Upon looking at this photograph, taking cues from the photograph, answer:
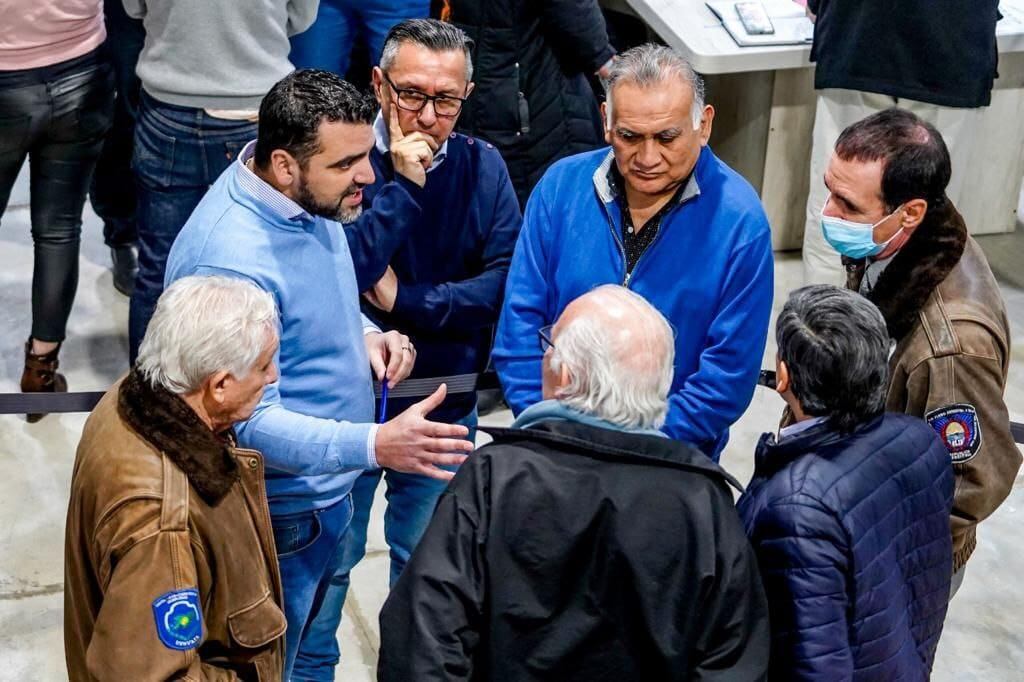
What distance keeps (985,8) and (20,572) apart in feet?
12.6

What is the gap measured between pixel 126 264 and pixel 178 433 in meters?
3.27

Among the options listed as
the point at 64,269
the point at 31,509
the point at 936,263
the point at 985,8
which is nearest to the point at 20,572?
the point at 31,509

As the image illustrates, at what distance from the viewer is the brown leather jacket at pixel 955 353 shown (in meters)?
2.91

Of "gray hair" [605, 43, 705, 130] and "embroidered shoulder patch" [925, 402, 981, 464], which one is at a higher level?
"gray hair" [605, 43, 705, 130]

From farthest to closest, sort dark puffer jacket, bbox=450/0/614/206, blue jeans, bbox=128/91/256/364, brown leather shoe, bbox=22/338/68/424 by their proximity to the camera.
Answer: brown leather shoe, bbox=22/338/68/424 < dark puffer jacket, bbox=450/0/614/206 < blue jeans, bbox=128/91/256/364

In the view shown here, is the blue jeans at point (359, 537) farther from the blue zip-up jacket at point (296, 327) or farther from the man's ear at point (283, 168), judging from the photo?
the man's ear at point (283, 168)

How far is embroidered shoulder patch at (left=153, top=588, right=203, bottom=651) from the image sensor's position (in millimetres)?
2336

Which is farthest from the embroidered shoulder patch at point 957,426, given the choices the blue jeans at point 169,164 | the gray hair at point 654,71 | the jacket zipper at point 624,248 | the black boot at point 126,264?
the black boot at point 126,264

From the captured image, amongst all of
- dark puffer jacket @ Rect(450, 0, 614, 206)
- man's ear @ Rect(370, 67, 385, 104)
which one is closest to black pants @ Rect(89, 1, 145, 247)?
dark puffer jacket @ Rect(450, 0, 614, 206)

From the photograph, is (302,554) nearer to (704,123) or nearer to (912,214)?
(704,123)

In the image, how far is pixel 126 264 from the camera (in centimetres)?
550

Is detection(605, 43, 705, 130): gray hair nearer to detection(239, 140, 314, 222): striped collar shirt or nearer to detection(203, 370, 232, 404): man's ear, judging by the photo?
detection(239, 140, 314, 222): striped collar shirt

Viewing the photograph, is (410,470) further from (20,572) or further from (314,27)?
(314,27)

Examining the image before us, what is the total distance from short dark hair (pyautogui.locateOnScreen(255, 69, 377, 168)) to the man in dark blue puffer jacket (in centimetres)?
101
